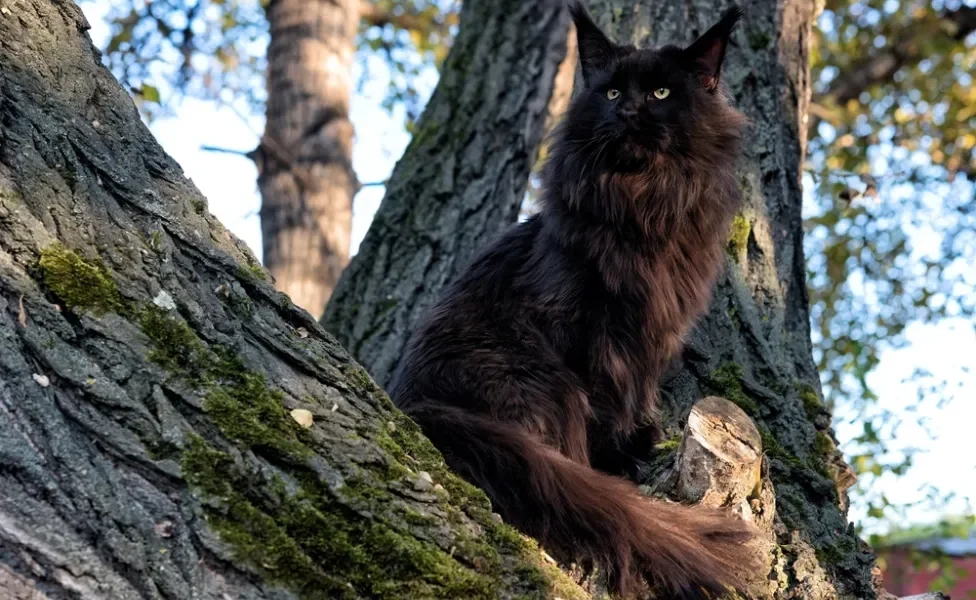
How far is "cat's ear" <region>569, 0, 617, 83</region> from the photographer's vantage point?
3697mm

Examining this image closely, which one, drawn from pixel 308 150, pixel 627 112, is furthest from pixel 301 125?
pixel 627 112

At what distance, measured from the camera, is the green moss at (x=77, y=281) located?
6.14 feet

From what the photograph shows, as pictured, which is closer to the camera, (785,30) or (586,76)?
(586,76)

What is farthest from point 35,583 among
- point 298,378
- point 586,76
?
point 586,76

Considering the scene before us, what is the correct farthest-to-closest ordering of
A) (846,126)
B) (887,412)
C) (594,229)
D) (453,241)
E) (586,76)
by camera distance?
1. (846,126)
2. (887,412)
3. (453,241)
4. (586,76)
5. (594,229)

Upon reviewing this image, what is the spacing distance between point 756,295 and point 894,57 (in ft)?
23.0

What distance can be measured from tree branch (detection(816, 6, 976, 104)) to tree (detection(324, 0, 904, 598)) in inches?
201

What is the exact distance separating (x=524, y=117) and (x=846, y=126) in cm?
497

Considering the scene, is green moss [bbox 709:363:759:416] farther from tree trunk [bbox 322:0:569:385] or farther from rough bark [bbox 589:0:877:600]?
tree trunk [bbox 322:0:569:385]

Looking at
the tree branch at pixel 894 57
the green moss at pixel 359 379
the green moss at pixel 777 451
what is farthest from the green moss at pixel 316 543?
the tree branch at pixel 894 57

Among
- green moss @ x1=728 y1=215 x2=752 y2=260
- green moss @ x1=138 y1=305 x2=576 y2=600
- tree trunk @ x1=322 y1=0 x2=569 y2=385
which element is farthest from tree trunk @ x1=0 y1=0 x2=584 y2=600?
tree trunk @ x1=322 y1=0 x2=569 y2=385

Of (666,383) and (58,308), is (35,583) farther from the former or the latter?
(666,383)

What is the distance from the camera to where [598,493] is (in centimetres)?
254

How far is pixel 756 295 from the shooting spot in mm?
3676
